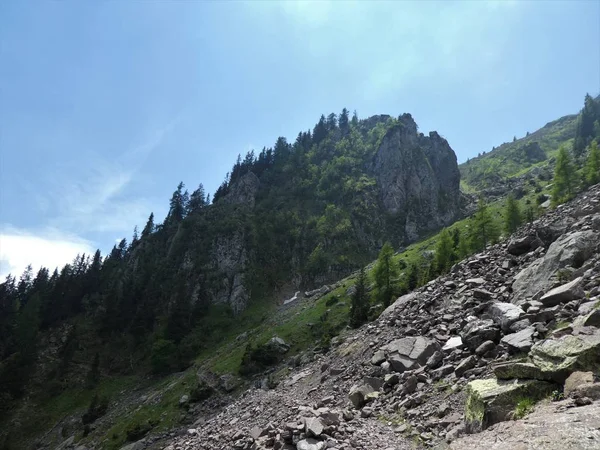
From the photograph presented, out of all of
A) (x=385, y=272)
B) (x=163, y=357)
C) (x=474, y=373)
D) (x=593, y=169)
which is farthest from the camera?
(x=593, y=169)

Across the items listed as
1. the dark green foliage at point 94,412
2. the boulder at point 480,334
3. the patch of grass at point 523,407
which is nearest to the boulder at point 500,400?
the patch of grass at point 523,407

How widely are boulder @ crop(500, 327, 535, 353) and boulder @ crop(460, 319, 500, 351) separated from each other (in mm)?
1314

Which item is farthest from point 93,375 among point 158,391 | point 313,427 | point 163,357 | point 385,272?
point 313,427

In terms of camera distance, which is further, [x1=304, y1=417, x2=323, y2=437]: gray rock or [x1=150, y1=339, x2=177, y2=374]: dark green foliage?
[x1=150, y1=339, x2=177, y2=374]: dark green foliage

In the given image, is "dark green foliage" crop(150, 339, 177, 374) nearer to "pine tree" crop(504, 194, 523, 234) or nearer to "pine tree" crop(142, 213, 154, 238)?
"pine tree" crop(504, 194, 523, 234)

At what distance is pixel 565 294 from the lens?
59.4 feet

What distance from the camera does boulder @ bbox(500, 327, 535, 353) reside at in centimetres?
1524

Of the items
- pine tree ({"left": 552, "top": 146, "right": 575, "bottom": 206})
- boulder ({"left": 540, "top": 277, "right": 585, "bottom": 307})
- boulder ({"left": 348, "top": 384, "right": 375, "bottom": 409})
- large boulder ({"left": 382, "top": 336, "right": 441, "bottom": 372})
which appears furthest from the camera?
pine tree ({"left": 552, "top": 146, "right": 575, "bottom": 206})

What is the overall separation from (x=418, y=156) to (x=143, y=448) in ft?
561

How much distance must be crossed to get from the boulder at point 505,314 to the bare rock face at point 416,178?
13482 cm

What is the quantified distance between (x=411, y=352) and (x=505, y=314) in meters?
6.28

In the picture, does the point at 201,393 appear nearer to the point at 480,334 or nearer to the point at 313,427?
the point at 313,427

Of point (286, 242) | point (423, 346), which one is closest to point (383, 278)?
point (423, 346)

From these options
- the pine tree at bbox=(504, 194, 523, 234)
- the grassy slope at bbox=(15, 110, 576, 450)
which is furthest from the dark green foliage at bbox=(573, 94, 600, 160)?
the grassy slope at bbox=(15, 110, 576, 450)
